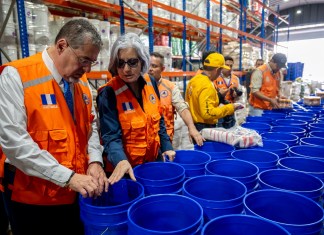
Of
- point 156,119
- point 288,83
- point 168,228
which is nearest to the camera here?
point 168,228

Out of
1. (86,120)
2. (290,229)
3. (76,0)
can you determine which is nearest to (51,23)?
(76,0)

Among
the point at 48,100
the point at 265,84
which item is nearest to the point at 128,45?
the point at 48,100

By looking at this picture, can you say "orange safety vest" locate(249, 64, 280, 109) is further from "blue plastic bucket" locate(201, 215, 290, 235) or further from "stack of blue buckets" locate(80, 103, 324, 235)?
"blue plastic bucket" locate(201, 215, 290, 235)

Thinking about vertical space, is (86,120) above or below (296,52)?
below

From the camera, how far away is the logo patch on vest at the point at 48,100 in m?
1.22

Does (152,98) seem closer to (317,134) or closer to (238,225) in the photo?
(238,225)

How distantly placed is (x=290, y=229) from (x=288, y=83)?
15.3 ft

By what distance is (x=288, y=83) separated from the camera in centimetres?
499

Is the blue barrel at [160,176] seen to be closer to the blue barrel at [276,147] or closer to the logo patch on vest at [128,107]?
the logo patch on vest at [128,107]

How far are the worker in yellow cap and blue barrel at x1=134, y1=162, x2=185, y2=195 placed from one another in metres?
1.25

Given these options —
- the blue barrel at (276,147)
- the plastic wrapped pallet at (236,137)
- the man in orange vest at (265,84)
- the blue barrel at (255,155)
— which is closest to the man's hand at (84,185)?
the blue barrel at (255,155)

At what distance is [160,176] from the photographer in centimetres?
149

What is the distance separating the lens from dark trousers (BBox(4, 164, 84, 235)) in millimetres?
1288

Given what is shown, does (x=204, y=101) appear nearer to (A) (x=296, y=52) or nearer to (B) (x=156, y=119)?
(B) (x=156, y=119)
